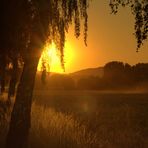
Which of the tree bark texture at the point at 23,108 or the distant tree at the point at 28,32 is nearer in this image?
the distant tree at the point at 28,32

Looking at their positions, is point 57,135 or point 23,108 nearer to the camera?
point 23,108

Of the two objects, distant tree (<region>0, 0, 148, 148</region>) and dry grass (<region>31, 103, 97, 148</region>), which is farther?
dry grass (<region>31, 103, 97, 148</region>)

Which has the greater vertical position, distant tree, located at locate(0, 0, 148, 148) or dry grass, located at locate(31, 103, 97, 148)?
distant tree, located at locate(0, 0, 148, 148)

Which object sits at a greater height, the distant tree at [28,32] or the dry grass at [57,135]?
the distant tree at [28,32]

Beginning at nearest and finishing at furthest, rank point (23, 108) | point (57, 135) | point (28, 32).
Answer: point (28, 32)
point (23, 108)
point (57, 135)

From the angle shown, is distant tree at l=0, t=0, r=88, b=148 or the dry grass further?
the dry grass

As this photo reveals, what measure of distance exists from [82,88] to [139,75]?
13025 mm

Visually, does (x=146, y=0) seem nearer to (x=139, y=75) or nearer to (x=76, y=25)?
(x=76, y=25)

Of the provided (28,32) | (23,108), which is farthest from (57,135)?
(28,32)

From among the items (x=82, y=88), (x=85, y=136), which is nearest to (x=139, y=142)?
(x=85, y=136)

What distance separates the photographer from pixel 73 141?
10.7m

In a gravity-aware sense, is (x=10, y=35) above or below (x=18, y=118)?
above

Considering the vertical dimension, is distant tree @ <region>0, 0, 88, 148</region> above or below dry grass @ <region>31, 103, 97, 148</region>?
above

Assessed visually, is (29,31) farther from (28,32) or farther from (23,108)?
(23,108)
